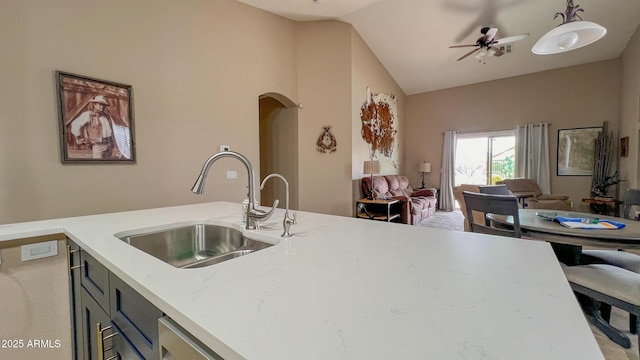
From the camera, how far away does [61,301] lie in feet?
4.70

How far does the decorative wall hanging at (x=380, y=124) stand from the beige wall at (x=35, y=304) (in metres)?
4.65

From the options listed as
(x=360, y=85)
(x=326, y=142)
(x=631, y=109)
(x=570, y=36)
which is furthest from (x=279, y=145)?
(x=631, y=109)

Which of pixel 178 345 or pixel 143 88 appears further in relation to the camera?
pixel 143 88

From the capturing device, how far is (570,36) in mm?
2209

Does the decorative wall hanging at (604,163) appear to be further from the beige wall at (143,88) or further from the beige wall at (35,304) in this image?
the beige wall at (35,304)

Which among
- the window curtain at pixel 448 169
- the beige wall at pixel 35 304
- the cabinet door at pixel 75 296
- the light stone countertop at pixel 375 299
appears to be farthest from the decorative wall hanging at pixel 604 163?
the beige wall at pixel 35 304

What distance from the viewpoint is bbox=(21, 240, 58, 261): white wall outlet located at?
1.33 m

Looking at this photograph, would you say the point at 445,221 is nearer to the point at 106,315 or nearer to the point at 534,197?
the point at 534,197

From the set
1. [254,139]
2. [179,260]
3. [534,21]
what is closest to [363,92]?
[254,139]

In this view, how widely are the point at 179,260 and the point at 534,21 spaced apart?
599cm

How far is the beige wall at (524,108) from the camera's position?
5383 mm

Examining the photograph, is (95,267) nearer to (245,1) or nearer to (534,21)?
(245,1)

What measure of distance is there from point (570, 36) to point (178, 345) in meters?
3.20

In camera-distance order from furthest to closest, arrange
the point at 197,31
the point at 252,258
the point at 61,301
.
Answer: the point at 197,31 < the point at 61,301 < the point at 252,258
